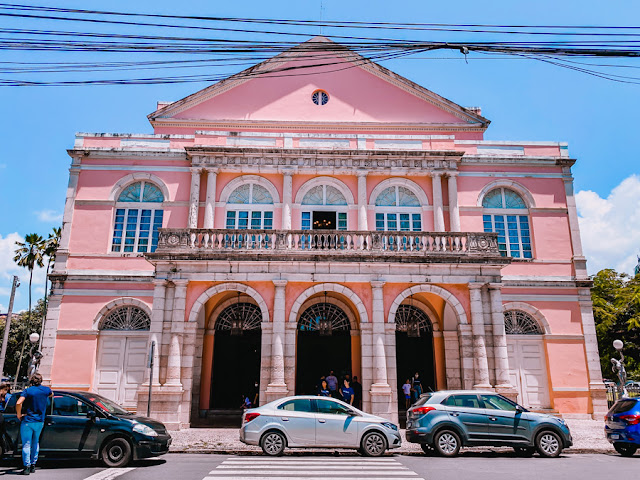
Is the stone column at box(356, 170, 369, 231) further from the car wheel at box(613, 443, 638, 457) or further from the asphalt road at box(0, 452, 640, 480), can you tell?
the car wheel at box(613, 443, 638, 457)

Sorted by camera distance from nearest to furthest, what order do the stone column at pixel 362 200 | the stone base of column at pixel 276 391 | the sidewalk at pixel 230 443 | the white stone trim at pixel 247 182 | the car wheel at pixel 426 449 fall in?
the car wheel at pixel 426 449, the sidewalk at pixel 230 443, the stone base of column at pixel 276 391, the stone column at pixel 362 200, the white stone trim at pixel 247 182

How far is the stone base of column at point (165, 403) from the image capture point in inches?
600

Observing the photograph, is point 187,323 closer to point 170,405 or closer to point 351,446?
point 170,405

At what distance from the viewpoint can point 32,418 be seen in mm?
9133

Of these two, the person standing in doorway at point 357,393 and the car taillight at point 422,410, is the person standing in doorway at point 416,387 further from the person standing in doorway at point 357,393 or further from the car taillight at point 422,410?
the car taillight at point 422,410

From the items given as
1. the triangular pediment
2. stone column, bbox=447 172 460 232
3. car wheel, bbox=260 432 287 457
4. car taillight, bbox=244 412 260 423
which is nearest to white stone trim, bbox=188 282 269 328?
car taillight, bbox=244 412 260 423

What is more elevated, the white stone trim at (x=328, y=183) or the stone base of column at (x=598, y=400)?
the white stone trim at (x=328, y=183)

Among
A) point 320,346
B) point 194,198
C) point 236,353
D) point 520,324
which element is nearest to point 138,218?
point 194,198

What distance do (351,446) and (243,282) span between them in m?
7.39

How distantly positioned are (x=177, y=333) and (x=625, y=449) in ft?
43.0

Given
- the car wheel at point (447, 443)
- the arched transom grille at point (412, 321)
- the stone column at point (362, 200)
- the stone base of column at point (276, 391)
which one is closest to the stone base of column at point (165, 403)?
the stone base of column at point (276, 391)

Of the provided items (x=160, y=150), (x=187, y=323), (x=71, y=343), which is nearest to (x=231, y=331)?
(x=187, y=323)

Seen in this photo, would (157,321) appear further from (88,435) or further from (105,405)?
(88,435)

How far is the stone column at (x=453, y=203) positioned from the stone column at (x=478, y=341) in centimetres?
495
